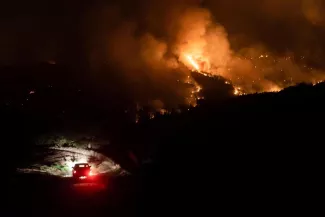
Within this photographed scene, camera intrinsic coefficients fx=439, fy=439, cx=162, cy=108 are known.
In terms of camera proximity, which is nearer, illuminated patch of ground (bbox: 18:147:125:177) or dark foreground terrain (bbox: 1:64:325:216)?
dark foreground terrain (bbox: 1:64:325:216)

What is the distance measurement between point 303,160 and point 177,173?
7.74m

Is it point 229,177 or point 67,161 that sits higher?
point 67,161

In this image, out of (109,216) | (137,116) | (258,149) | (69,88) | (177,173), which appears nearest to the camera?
(109,216)

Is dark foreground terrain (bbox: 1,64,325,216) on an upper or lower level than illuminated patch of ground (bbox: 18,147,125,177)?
lower

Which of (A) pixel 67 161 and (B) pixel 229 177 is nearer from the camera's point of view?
(B) pixel 229 177

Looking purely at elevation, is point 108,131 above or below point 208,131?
above

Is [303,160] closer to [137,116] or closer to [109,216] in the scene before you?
[109,216]

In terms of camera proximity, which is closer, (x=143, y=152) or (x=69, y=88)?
(x=143, y=152)

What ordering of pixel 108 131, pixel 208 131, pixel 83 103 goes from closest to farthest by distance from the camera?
pixel 208 131, pixel 108 131, pixel 83 103

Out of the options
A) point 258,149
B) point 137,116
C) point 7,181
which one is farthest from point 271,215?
point 137,116

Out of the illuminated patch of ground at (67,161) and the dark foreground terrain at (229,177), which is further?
the illuminated patch of ground at (67,161)

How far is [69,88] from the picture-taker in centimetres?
12756

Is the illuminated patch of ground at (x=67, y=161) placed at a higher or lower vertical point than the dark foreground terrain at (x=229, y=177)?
higher

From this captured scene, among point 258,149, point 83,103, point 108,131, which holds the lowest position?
point 258,149
